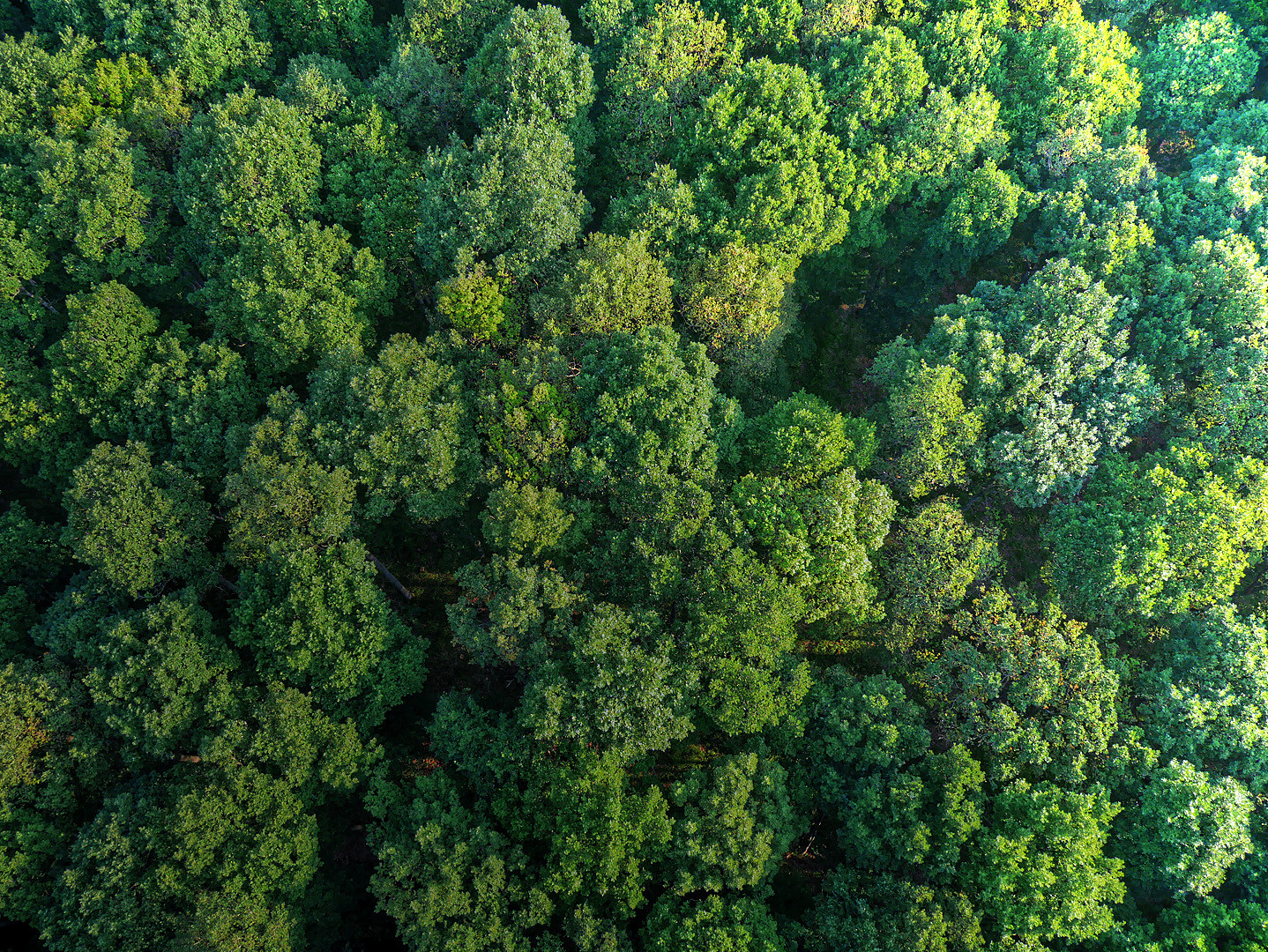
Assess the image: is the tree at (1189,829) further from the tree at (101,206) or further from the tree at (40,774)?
the tree at (101,206)

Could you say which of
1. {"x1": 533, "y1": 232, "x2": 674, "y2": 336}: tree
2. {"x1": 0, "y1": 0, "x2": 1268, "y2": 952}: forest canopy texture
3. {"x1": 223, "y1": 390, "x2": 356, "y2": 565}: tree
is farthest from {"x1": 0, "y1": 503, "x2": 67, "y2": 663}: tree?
{"x1": 533, "y1": 232, "x2": 674, "y2": 336}: tree

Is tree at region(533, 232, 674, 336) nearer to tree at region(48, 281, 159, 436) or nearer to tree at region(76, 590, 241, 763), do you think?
tree at region(48, 281, 159, 436)

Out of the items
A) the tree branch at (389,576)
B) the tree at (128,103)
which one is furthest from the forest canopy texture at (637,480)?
the tree branch at (389,576)

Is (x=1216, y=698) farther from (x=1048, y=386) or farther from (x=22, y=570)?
(x=22, y=570)

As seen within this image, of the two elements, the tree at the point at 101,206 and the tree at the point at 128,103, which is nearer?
the tree at the point at 101,206

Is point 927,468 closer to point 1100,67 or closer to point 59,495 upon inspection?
point 1100,67
